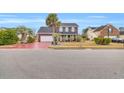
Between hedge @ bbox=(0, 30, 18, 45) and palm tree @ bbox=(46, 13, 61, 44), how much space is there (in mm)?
450

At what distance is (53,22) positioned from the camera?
12.4ft

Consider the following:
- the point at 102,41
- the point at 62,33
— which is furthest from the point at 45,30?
the point at 102,41

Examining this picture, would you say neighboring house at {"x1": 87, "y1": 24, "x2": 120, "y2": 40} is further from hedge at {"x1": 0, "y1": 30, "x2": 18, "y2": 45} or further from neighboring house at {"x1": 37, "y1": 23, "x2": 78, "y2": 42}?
hedge at {"x1": 0, "y1": 30, "x2": 18, "y2": 45}

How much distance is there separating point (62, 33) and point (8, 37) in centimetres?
69

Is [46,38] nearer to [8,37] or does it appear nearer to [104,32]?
[8,37]

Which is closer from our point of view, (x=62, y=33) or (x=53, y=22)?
(x=53, y=22)

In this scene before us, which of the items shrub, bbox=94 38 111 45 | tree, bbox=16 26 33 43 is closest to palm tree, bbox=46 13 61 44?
tree, bbox=16 26 33 43

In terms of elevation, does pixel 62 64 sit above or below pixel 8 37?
below

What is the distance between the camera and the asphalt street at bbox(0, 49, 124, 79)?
12.4ft
